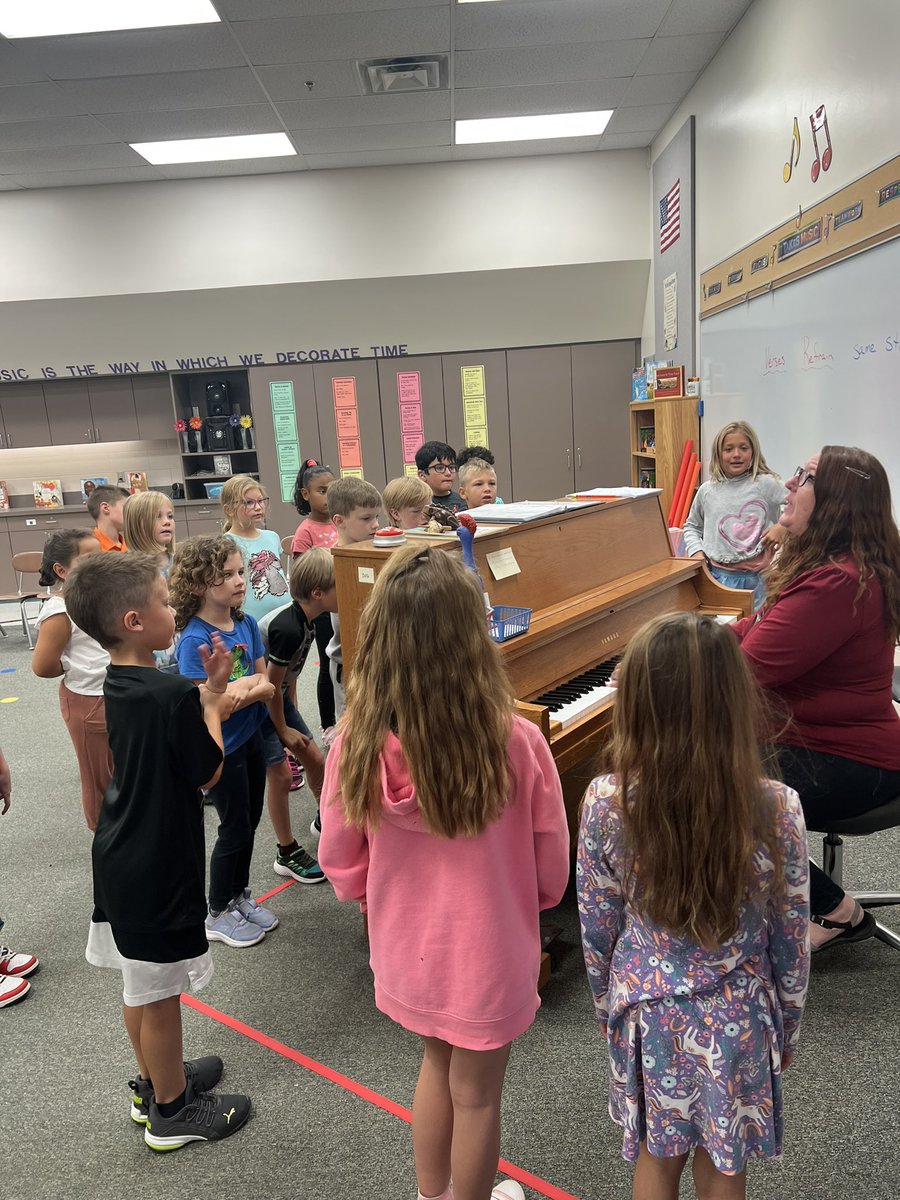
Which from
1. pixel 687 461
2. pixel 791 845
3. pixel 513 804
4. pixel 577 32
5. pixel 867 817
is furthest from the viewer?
pixel 687 461

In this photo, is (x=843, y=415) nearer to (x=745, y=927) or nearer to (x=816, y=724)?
(x=816, y=724)

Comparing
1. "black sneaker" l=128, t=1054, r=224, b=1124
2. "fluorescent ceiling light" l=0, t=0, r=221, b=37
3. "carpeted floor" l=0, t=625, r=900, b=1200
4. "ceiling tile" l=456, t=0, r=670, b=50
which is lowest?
"carpeted floor" l=0, t=625, r=900, b=1200

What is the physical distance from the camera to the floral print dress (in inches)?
43.8

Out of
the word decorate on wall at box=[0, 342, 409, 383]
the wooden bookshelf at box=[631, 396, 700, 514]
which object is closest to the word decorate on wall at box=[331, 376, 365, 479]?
the word decorate on wall at box=[0, 342, 409, 383]

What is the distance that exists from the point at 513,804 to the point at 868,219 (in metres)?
3.30

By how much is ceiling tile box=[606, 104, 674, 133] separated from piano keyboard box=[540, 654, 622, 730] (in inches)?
216

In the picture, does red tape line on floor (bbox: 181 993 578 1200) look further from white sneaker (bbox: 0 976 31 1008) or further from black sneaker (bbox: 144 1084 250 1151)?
white sneaker (bbox: 0 976 31 1008)

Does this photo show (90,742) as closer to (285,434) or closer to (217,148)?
(217,148)

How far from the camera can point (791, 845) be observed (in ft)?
3.65

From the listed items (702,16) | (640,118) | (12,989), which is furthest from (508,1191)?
(640,118)

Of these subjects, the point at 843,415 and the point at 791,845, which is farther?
the point at 843,415

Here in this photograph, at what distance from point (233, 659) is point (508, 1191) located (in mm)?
1357

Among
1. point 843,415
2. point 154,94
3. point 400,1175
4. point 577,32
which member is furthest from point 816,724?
point 154,94

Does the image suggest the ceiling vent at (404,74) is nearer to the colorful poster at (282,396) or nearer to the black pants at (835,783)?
the colorful poster at (282,396)
